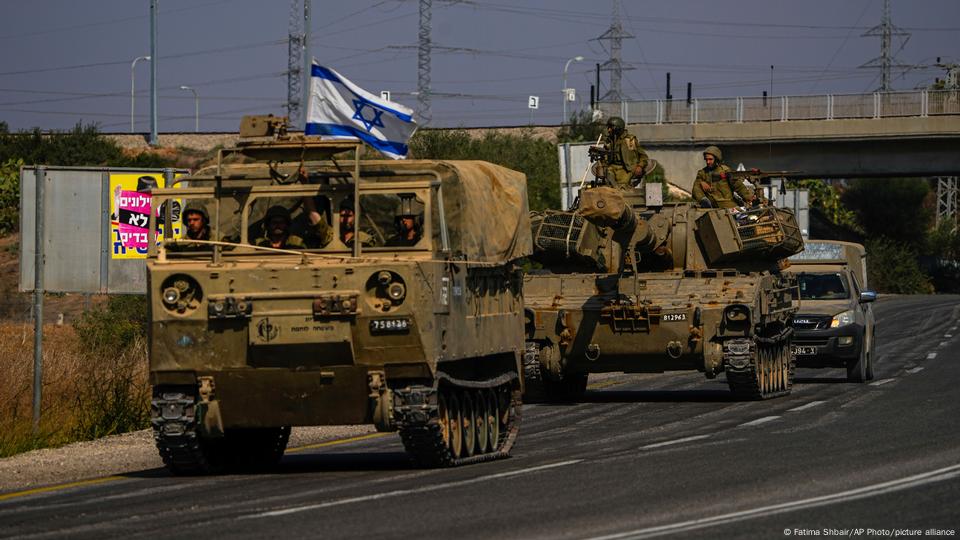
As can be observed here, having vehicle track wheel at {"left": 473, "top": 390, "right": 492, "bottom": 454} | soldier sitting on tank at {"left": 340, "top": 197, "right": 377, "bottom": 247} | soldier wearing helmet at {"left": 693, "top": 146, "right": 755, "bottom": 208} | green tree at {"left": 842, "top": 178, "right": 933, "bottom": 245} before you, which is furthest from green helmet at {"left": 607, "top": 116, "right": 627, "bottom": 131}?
green tree at {"left": 842, "top": 178, "right": 933, "bottom": 245}

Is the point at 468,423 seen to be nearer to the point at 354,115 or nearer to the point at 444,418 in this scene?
the point at 444,418

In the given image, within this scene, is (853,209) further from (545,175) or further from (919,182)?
(545,175)

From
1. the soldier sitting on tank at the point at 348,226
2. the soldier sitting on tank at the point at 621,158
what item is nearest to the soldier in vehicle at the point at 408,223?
the soldier sitting on tank at the point at 348,226

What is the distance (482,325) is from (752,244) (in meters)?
10.0

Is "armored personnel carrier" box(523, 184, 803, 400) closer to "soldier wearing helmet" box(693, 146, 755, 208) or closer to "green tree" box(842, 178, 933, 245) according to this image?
"soldier wearing helmet" box(693, 146, 755, 208)

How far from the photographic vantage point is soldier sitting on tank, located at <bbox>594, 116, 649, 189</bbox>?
26000 mm

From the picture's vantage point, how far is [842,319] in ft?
92.6

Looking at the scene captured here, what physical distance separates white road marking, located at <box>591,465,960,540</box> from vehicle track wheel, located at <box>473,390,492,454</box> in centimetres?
448

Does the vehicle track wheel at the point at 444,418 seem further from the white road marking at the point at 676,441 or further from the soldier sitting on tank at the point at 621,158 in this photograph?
the soldier sitting on tank at the point at 621,158

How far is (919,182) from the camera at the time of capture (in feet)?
344

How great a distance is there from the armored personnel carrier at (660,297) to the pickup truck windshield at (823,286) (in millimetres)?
2742

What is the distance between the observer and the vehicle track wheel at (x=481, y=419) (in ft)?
53.5

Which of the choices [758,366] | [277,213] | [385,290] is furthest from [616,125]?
[385,290]

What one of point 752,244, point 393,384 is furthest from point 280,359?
point 752,244
